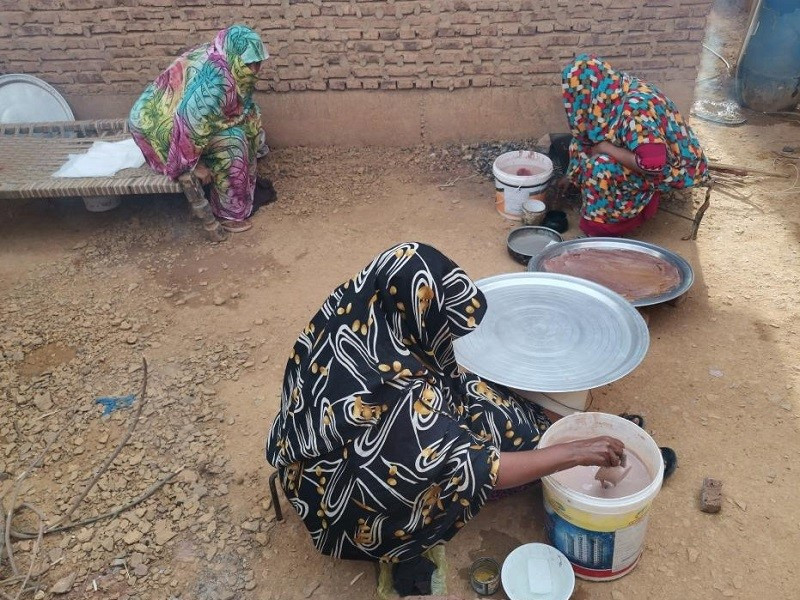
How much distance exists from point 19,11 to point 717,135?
546cm

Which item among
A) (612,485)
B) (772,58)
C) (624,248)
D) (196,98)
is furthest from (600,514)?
(772,58)

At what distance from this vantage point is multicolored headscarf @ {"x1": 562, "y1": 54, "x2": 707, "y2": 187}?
137 inches

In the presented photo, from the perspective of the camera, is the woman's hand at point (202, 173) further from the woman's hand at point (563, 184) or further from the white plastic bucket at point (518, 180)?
the woman's hand at point (563, 184)

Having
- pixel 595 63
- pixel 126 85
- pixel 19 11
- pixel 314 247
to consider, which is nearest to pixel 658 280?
pixel 595 63

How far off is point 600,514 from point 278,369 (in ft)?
5.88

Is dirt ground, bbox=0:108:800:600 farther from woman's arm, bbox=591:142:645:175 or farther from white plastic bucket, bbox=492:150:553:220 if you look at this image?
woman's arm, bbox=591:142:645:175

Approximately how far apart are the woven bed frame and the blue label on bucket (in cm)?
303

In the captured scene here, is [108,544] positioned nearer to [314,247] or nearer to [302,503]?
[302,503]

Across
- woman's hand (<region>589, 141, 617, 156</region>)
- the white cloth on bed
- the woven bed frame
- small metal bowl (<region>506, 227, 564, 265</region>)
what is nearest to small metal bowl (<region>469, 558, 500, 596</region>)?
small metal bowl (<region>506, 227, 564, 265</region>)

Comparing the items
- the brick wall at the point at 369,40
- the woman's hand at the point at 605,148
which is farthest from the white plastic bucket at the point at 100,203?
the woman's hand at the point at 605,148

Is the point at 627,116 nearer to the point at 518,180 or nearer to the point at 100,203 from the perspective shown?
the point at 518,180

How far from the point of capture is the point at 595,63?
3.68 metres

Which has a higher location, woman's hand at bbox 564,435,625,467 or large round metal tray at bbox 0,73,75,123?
large round metal tray at bbox 0,73,75,123

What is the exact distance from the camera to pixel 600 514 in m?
1.89
